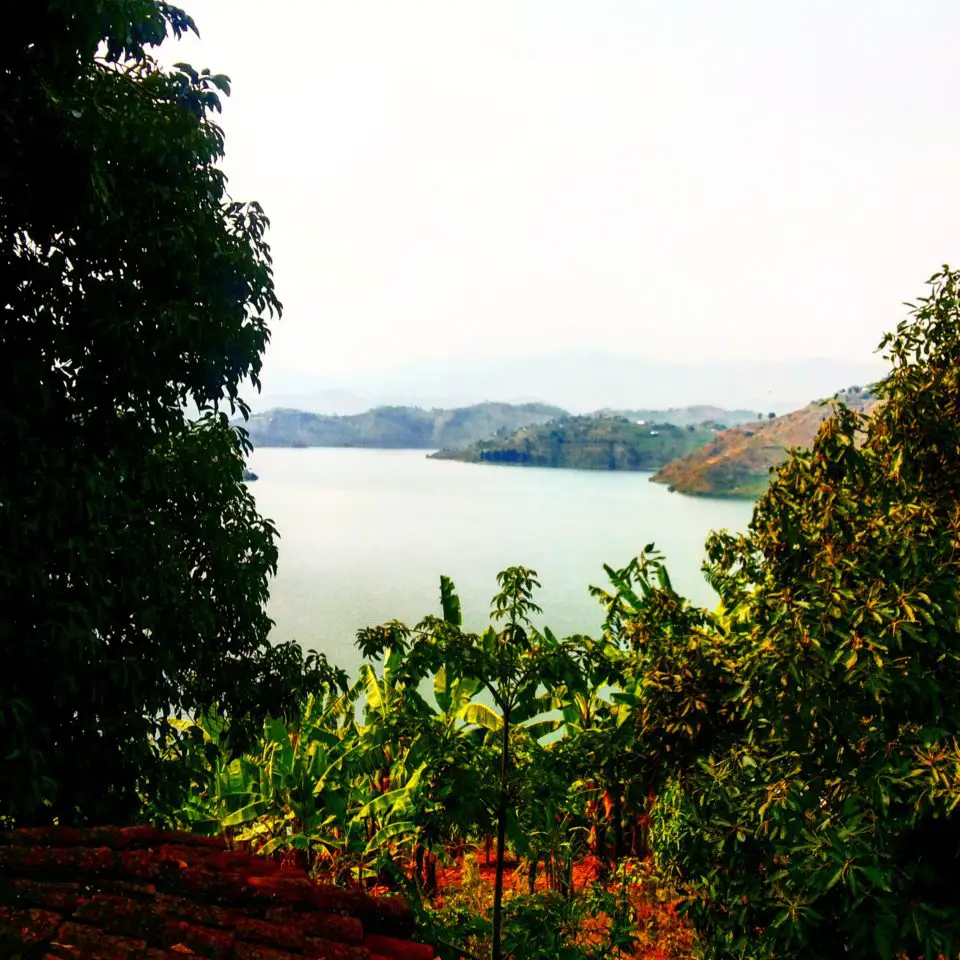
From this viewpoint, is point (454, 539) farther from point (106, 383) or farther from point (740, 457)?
point (106, 383)

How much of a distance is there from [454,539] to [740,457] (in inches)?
920

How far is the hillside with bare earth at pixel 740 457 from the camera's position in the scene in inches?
1820

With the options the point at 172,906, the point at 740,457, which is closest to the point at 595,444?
the point at 740,457

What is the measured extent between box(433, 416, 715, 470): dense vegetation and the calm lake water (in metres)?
2.91

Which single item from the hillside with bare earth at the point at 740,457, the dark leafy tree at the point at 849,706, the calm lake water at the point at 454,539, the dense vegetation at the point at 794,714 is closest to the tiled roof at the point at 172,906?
the dense vegetation at the point at 794,714

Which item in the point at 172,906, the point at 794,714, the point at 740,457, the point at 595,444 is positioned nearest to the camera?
the point at 172,906

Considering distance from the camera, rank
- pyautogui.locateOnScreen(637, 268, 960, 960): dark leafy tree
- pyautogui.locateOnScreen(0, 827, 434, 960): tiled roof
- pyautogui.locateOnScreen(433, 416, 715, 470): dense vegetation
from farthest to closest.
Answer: pyautogui.locateOnScreen(433, 416, 715, 470): dense vegetation < pyautogui.locateOnScreen(637, 268, 960, 960): dark leafy tree < pyautogui.locateOnScreen(0, 827, 434, 960): tiled roof

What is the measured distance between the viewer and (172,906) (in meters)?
2.99

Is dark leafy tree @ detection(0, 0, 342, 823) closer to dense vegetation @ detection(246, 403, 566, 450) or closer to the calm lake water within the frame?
the calm lake water

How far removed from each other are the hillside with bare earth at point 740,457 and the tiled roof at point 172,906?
41.5 metres

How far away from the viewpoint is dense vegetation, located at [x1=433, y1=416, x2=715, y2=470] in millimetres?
75062

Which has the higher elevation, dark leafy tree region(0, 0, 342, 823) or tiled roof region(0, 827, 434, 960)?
dark leafy tree region(0, 0, 342, 823)

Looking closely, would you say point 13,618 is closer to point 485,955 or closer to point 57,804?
point 57,804

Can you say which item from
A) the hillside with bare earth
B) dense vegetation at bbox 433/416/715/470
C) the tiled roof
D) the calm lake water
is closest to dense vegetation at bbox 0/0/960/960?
the tiled roof
